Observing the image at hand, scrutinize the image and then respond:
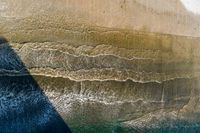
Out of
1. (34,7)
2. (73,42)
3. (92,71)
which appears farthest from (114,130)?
(34,7)

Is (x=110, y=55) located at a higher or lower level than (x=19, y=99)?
higher

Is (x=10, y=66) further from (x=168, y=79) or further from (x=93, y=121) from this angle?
(x=168, y=79)

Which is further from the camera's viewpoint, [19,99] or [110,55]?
[110,55]
